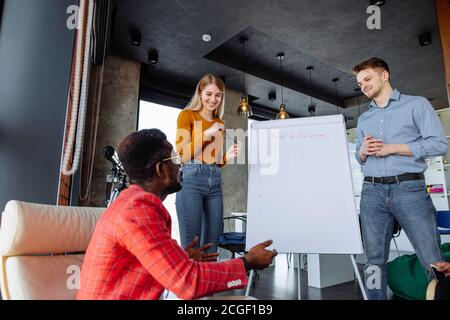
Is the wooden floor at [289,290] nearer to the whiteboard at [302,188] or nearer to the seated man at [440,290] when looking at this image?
the whiteboard at [302,188]

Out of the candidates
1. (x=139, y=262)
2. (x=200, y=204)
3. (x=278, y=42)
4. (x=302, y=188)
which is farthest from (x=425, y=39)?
(x=139, y=262)

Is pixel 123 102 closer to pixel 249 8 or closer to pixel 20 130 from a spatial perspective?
pixel 249 8

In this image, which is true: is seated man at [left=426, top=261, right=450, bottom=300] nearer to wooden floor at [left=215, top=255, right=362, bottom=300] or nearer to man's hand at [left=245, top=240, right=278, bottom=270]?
man's hand at [left=245, top=240, right=278, bottom=270]

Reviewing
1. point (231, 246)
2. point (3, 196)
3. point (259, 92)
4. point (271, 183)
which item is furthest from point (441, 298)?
→ point (259, 92)

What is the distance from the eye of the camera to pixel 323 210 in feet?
5.79

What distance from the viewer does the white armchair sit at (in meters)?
0.88

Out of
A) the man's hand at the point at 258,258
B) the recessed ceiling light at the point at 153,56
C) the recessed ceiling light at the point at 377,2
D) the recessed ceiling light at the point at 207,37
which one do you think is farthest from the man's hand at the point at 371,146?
the recessed ceiling light at the point at 153,56

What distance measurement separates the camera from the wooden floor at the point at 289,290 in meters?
2.74

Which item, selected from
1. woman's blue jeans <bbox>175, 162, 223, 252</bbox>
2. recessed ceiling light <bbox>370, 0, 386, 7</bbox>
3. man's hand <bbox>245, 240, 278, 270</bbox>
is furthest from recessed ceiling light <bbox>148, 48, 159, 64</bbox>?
man's hand <bbox>245, 240, 278, 270</bbox>

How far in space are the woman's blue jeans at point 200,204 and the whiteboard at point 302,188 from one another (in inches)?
11.2

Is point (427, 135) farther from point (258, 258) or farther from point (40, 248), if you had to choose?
point (40, 248)

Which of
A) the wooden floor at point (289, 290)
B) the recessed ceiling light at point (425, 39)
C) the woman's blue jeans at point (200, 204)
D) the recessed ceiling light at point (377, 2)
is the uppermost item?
the recessed ceiling light at point (425, 39)

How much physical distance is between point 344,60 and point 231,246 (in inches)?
141

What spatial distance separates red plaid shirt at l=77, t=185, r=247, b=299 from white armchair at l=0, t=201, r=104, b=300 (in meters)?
0.23
